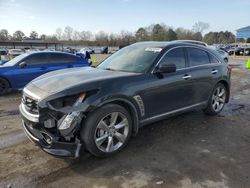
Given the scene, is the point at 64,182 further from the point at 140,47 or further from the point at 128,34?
the point at 128,34

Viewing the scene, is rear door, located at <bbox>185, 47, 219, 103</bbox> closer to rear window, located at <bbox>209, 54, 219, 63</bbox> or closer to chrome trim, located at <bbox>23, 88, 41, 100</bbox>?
rear window, located at <bbox>209, 54, 219, 63</bbox>

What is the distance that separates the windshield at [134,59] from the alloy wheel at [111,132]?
0.96 meters

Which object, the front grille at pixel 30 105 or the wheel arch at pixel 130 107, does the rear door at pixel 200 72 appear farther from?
the front grille at pixel 30 105

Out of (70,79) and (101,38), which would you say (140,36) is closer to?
(101,38)

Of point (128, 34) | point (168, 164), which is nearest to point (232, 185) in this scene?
point (168, 164)

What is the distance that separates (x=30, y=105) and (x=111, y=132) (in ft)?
4.04

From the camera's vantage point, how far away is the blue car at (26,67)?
8.14 meters

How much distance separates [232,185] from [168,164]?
34.5 inches

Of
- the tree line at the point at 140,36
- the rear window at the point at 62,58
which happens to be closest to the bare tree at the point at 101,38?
the tree line at the point at 140,36

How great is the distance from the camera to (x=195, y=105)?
512 centimetres

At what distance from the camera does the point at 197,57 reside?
5.18 metres

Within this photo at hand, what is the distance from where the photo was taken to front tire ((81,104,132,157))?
332 cm

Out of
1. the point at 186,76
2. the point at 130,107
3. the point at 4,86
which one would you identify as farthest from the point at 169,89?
the point at 4,86

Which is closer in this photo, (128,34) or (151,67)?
(151,67)
